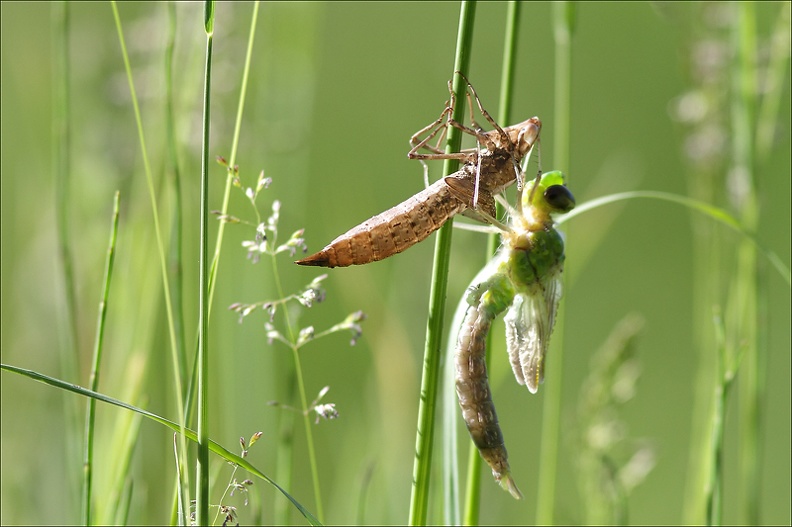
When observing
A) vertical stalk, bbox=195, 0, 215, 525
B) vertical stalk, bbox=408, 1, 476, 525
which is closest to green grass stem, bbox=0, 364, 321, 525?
vertical stalk, bbox=195, 0, 215, 525

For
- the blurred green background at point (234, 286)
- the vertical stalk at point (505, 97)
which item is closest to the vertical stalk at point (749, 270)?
the blurred green background at point (234, 286)

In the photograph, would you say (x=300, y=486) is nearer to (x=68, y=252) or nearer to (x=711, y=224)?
(x=711, y=224)

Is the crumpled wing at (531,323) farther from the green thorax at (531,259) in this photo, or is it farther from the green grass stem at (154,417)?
the green grass stem at (154,417)

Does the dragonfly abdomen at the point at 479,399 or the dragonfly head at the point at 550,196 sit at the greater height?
the dragonfly head at the point at 550,196

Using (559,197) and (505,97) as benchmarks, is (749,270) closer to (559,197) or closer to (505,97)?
(559,197)

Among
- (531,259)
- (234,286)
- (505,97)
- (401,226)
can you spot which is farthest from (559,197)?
(234,286)

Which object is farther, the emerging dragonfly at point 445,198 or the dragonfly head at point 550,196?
the dragonfly head at point 550,196

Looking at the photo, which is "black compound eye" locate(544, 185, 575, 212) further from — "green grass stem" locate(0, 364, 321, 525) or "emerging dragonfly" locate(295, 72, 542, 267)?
"green grass stem" locate(0, 364, 321, 525)
